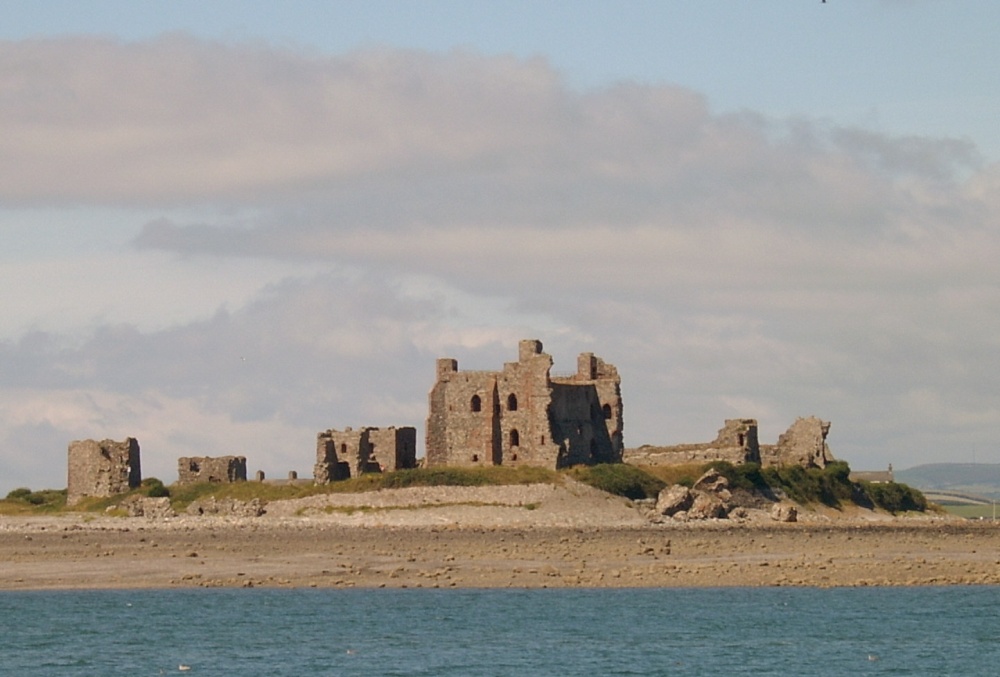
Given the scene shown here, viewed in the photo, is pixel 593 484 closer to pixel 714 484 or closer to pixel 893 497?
pixel 714 484

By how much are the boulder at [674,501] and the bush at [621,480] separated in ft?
3.95

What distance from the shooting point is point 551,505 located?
74688 millimetres

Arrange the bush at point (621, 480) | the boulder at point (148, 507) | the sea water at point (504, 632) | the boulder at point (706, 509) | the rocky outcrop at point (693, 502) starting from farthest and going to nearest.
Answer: the boulder at point (148, 507)
the bush at point (621, 480)
the boulder at point (706, 509)
the rocky outcrop at point (693, 502)
the sea water at point (504, 632)

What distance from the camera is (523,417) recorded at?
82812 millimetres

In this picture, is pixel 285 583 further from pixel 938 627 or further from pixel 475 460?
pixel 475 460

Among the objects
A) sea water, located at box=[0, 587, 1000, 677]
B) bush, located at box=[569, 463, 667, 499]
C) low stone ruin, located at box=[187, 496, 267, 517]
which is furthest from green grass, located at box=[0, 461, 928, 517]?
sea water, located at box=[0, 587, 1000, 677]

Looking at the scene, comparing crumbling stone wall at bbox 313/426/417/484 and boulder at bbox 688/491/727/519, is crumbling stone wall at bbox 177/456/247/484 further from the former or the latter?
boulder at bbox 688/491/727/519

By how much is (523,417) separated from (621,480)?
698 cm

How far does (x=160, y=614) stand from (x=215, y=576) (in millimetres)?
7170

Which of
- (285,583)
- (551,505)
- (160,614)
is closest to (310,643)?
(160,614)

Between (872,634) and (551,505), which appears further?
(551,505)

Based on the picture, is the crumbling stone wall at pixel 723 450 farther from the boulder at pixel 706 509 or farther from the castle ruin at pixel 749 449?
the boulder at pixel 706 509

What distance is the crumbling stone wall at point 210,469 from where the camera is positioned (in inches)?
3386

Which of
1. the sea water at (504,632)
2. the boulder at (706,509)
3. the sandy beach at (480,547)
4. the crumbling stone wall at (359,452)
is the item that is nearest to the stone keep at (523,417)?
the crumbling stone wall at (359,452)
